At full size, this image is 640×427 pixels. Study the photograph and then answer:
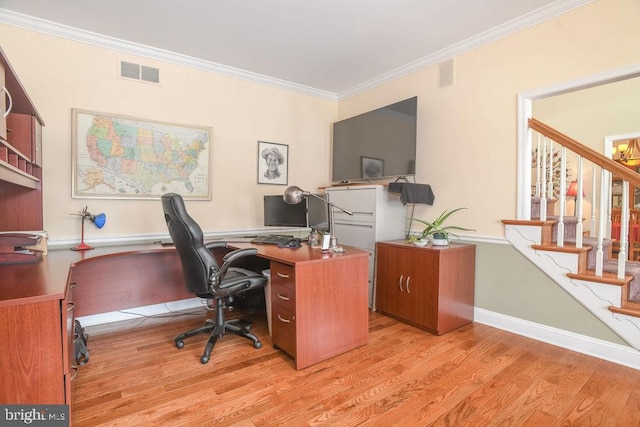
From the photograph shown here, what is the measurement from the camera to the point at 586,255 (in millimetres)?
2420

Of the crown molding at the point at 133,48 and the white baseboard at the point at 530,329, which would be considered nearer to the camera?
the white baseboard at the point at 530,329

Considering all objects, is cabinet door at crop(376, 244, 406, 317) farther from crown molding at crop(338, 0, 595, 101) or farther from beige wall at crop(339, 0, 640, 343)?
crown molding at crop(338, 0, 595, 101)

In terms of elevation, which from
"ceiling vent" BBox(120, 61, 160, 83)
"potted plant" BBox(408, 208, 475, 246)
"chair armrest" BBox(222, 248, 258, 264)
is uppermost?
"ceiling vent" BBox(120, 61, 160, 83)

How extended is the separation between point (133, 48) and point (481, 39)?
3.24 m

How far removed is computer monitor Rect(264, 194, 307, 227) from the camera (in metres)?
3.09

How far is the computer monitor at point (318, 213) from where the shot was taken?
2.94m

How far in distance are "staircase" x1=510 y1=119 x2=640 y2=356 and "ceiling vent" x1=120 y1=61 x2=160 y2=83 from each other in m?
3.49

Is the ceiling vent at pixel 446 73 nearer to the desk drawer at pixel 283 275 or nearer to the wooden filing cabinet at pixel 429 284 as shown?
the wooden filing cabinet at pixel 429 284

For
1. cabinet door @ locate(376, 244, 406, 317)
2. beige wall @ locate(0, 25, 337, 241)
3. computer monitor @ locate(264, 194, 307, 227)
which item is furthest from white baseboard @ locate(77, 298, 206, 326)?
cabinet door @ locate(376, 244, 406, 317)

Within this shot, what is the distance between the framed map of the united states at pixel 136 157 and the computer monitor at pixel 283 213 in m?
0.72

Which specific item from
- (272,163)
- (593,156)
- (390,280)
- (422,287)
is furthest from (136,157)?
(593,156)

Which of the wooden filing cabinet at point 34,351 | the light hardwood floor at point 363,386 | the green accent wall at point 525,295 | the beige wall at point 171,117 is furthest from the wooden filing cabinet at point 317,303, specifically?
Answer: the beige wall at point 171,117

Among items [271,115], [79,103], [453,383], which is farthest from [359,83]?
[453,383]

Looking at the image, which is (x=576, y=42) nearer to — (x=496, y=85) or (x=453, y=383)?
(x=496, y=85)
